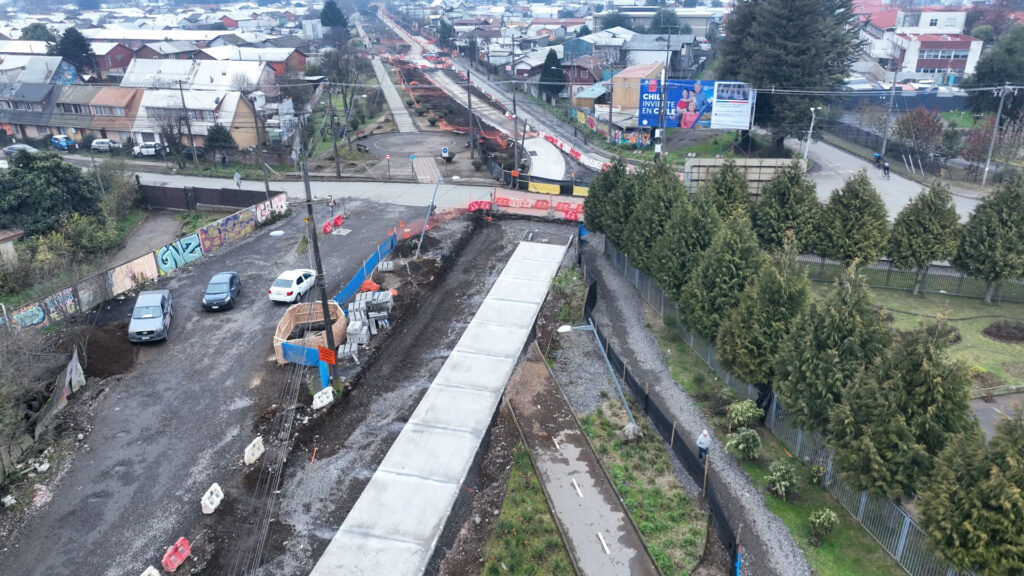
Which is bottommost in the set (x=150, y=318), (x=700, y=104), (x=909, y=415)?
(x=150, y=318)

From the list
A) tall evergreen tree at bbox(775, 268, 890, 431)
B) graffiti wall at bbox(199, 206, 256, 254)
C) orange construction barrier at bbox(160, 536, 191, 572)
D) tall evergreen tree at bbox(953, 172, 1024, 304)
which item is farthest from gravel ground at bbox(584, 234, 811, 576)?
graffiti wall at bbox(199, 206, 256, 254)

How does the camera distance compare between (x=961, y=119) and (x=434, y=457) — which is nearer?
(x=434, y=457)

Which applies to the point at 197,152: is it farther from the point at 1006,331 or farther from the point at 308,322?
the point at 1006,331

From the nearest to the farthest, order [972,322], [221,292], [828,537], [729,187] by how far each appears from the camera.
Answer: [828,537], [972,322], [221,292], [729,187]

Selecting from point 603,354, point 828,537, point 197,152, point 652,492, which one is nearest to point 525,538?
point 652,492

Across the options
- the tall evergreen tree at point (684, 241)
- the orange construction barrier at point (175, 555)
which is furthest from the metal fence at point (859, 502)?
the orange construction barrier at point (175, 555)

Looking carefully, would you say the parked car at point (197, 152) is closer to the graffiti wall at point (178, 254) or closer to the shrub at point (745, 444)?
the graffiti wall at point (178, 254)
